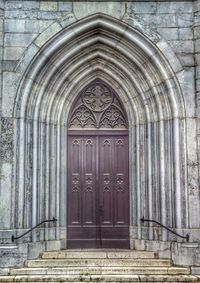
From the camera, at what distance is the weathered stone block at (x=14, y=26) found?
7.70 meters

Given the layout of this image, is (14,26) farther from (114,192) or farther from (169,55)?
(114,192)

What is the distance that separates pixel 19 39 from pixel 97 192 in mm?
3400

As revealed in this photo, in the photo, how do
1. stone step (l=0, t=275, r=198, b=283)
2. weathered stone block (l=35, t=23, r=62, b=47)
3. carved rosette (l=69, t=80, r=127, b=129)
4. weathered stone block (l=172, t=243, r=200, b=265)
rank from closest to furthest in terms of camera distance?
stone step (l=0, t=275, r=198, b=283)
weathered stone block (l=172, t=243, r=200, b=265)
weathered stone block (l=35, t=23, r=62, b=47)
carved rosette (l=69, t=80, r=127, b=129)

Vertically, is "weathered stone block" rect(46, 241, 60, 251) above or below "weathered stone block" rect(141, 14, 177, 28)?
below

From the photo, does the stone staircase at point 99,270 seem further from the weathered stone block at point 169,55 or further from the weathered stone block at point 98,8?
the weathered stone block at point 98,8

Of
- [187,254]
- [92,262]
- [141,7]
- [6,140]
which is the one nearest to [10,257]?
[92,262]

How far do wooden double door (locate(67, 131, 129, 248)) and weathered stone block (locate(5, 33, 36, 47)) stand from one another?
205 cm

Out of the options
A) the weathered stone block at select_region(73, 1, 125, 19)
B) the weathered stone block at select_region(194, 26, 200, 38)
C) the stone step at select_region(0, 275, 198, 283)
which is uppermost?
the weathered stone block at select_region(73, 1, 125, 19)

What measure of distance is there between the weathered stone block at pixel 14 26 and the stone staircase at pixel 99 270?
4.30m

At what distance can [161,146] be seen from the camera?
25.5 feet

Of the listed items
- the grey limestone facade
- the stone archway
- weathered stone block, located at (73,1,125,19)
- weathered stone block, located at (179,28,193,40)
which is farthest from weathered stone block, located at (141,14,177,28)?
weathered stone block, located at (73,1,125,19)

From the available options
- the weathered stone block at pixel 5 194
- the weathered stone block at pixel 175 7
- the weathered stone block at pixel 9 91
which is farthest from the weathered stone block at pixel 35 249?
the weathered stone block at pixel 175 7

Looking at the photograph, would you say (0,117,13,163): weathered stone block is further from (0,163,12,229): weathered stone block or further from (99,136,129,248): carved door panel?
(99,136,129,248): carved door panel

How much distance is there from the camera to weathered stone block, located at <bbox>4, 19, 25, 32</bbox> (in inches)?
303
